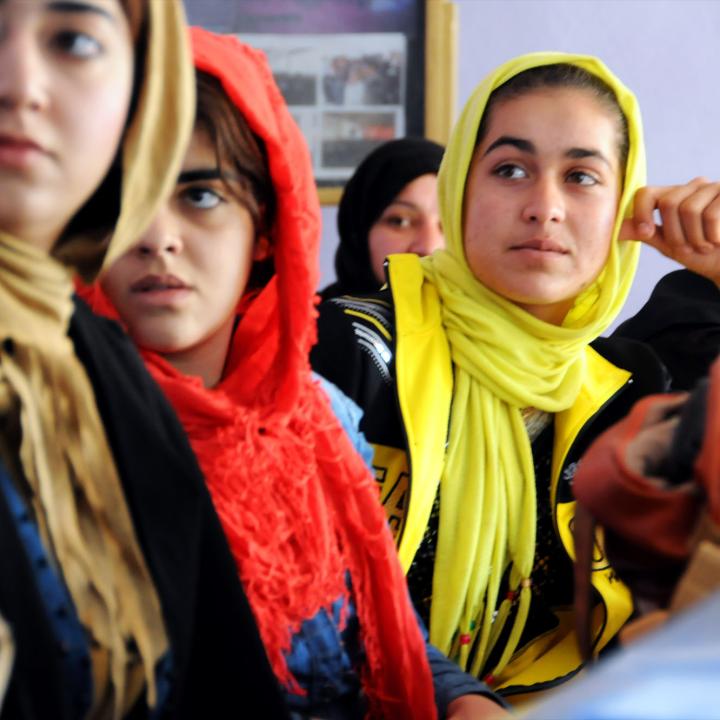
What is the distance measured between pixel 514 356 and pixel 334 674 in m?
0.41

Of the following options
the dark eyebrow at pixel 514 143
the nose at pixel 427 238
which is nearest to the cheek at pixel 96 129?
the dark eyebrow at pixel 514 143

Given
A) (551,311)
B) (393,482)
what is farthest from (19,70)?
(551,311)

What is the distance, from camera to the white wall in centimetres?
241

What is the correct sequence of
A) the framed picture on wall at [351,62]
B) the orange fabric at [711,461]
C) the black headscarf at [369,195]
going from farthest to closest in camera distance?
the framed picture on wall at [351,62]
the black headscarf at [369,195]
the orange fabric at [711,461]

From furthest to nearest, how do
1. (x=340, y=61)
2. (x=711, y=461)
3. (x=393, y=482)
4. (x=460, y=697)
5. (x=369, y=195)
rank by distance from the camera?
(x=340, y=61) < (x=369, y=195) < (x=393, y=482) < (x=460, y=697) < (x=711, y=461)

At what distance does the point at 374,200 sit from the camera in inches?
77.9

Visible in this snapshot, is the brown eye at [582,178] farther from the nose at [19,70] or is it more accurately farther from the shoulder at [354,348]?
the nose at [19,70]

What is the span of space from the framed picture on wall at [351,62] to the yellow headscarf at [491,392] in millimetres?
1321

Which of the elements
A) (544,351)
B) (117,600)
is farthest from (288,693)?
(544,351)

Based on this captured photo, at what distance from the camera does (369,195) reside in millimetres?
1994

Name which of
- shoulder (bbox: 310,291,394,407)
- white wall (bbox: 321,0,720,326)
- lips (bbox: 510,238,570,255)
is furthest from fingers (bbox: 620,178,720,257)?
white wall (bbox: 321,0,720,326)

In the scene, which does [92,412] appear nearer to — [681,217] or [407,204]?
[681,217]

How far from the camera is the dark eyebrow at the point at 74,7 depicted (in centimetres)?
49

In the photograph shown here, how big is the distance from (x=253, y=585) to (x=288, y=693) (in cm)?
9
